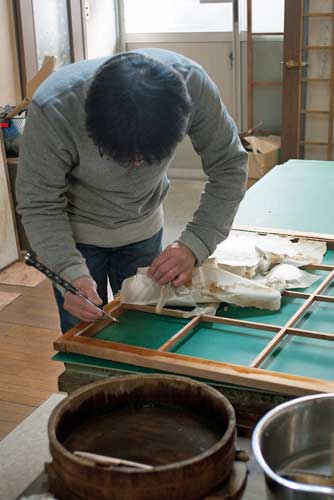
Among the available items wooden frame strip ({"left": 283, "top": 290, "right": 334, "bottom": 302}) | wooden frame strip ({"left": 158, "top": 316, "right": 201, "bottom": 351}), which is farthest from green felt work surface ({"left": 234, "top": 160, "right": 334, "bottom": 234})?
wooden frame strip ({"left": 158, "top": 316, "right": 201, "bottom": 351})

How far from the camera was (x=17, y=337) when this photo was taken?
3133 mm

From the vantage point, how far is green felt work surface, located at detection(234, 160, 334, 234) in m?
2.29

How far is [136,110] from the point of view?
3.88 feet

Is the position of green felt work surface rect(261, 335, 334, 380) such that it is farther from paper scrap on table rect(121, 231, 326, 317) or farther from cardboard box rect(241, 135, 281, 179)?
cardboard box rect(241, 135, 281, 179)

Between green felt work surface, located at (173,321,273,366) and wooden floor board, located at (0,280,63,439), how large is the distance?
1.27 m

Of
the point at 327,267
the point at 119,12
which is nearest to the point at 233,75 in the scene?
Result: the point at 119,12

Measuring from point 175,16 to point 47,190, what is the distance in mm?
4727

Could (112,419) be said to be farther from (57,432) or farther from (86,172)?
(86,172)

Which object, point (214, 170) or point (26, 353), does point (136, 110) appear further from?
point (26, 353)

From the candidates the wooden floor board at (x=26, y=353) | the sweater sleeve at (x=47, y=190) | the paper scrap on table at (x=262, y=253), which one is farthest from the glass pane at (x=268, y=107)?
the sweater sleeve at (x=47, y=190)

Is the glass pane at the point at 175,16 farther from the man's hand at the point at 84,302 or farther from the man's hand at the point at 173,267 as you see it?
the man's hand at the point at 84,302

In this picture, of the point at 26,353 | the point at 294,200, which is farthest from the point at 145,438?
the point at 26,353

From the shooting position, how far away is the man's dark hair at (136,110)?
1188 millimetres

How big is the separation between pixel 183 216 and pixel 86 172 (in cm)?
342
